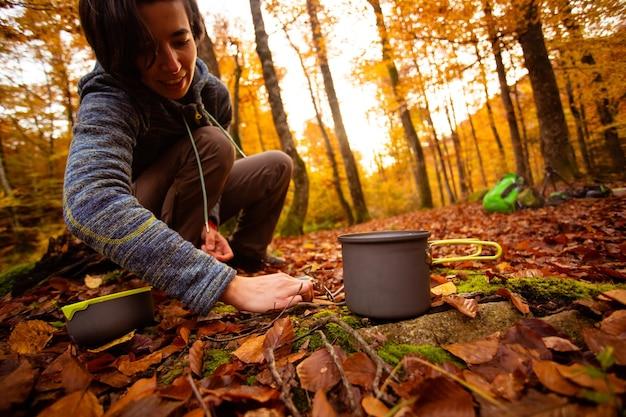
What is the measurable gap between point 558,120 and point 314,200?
754 centimetres

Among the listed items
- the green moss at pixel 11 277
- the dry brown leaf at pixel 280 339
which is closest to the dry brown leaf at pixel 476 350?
the dry brown leaf at pixel 280 339

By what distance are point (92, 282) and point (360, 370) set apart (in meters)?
1.83

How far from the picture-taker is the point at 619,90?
2668 millimetres

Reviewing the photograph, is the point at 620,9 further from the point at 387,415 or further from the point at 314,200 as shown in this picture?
the point at 314,200

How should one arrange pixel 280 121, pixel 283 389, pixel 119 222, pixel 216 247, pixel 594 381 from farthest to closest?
pixel 280 121, pixel 216 247, pixel 119 222, pixel 283 389, pixel 594 381

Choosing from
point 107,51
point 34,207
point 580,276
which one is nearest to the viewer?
point 107,51

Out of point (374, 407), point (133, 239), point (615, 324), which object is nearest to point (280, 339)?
point (374, 407)

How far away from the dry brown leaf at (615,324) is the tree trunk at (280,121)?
5.37 m

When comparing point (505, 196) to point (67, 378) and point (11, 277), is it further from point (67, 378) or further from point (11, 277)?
point (11, 277)

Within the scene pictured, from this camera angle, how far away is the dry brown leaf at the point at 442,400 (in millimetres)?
562

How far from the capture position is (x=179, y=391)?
0.67m

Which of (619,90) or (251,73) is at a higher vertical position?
(251,73)

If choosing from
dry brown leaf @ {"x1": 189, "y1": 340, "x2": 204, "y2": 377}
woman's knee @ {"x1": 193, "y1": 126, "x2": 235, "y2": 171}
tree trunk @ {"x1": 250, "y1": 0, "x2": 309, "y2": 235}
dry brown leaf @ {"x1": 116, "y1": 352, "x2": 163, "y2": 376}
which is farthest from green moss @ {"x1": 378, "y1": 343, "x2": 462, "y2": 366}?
tree trunk @ {"x1": 250, "y1": 0, "x2": 309, "y2": 235}

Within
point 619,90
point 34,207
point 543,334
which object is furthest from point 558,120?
point 34,207
